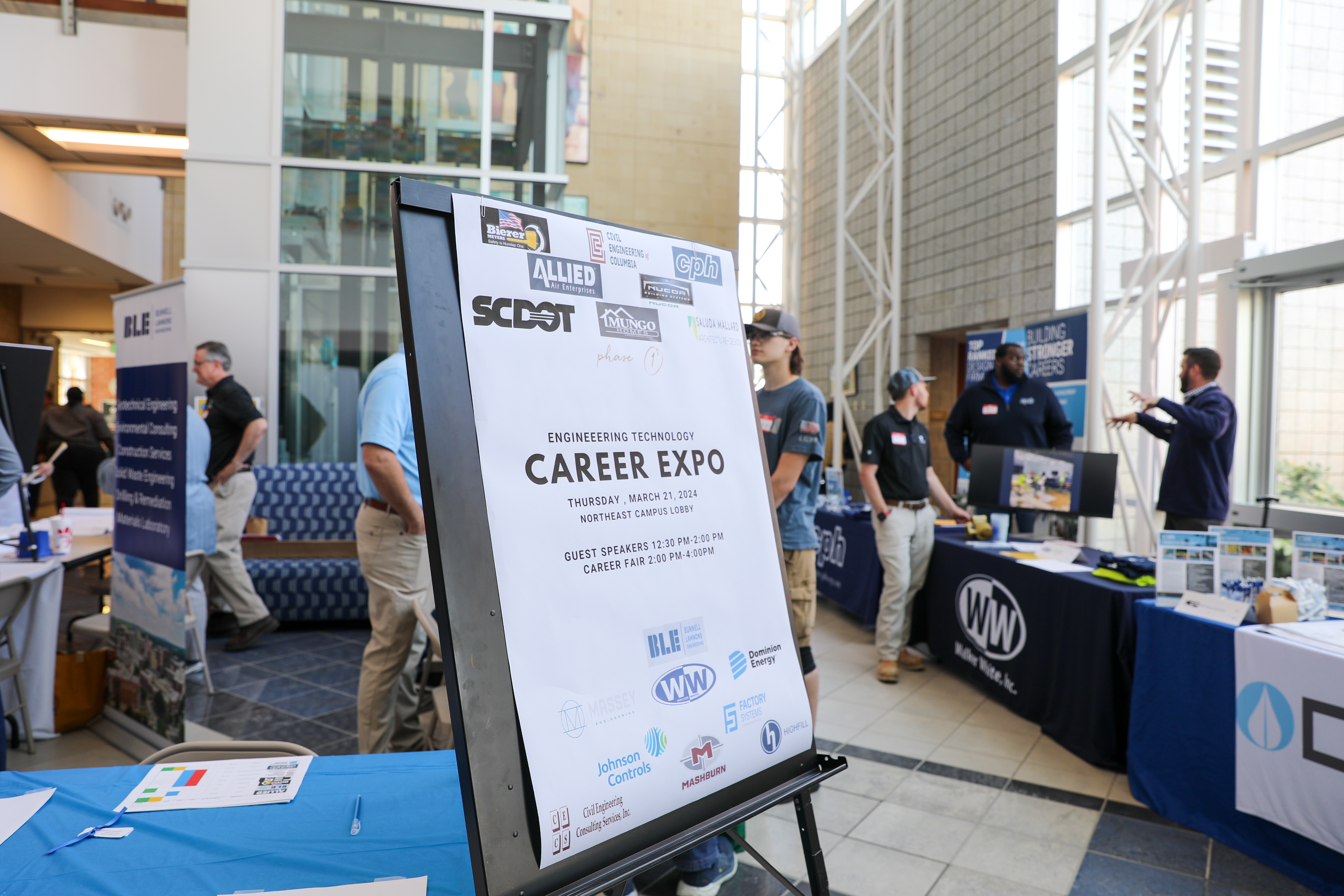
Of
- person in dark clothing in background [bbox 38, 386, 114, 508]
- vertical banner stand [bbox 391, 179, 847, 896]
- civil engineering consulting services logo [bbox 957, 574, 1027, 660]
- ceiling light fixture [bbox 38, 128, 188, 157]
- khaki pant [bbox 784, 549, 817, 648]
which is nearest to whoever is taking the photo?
vertical banner stand [bbox 391, 179, 847, 896]

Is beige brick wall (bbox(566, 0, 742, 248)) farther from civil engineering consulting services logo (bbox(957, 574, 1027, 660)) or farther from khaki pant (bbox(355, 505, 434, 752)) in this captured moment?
khaki pant (bbox(355, 505, 434, 752))

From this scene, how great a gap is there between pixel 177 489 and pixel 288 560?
2.22m

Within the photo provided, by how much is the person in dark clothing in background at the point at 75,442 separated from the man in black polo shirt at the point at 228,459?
15.2ft

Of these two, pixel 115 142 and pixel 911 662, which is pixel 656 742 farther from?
pixel 115 142

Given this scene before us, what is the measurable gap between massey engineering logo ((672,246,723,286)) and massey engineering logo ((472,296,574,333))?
24cm

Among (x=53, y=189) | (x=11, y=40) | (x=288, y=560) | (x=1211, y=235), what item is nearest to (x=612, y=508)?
(x=288, y=560)

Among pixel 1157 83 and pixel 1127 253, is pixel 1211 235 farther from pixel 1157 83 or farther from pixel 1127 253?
pixel 1157 83

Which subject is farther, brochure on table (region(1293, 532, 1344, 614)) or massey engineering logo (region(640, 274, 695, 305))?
brochure on table (region(1293, 532, 1344, 614))

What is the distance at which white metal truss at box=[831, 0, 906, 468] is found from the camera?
8.73 m

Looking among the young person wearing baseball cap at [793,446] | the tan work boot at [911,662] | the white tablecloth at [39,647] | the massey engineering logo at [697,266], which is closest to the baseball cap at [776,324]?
the young person wearing baseball cap at [793,446]

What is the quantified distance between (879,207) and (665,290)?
8.97 m

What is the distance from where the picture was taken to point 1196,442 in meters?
3.82

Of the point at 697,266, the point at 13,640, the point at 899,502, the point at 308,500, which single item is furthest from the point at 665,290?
the point at 308,500

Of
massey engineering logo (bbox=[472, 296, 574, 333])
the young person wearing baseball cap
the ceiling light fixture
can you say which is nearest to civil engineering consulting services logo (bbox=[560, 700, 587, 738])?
massey engineering logo (bbox=[472, 296, 574, 333])
